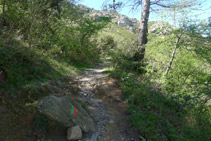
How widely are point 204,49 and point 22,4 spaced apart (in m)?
8.94

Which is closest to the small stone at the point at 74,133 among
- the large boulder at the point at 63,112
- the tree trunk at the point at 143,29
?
the large boulder at the point at 63,112

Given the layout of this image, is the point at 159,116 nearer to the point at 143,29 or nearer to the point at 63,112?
the point at 63,112

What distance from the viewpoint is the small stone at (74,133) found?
3296 millimetres

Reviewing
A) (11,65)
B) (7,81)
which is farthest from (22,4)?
(7,81)

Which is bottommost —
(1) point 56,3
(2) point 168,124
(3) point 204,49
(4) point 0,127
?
(2) point 168,124

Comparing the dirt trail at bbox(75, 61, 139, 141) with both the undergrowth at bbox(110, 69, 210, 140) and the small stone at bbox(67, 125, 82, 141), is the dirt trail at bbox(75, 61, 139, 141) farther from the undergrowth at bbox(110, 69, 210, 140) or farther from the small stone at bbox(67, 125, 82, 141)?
the undergrowth at bbox(110, 69, 210, 140)

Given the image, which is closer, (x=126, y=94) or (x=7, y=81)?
(x=7, y=81)

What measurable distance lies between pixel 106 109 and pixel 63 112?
2.21 metres

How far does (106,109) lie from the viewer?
17.5 feet

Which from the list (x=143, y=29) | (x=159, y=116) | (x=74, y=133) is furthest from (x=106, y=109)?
(x=143, y=29)

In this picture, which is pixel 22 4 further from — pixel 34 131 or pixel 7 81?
pixel 34 131

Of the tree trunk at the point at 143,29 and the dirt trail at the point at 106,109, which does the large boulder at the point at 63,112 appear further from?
the tree trunk at the point at 143,29

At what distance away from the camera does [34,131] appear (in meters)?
3.03

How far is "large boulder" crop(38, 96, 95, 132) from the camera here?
10.5 feet
